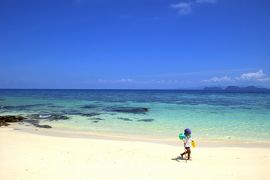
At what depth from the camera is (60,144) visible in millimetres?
12539

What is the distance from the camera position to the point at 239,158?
34.0ft

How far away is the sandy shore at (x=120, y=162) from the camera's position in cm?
806

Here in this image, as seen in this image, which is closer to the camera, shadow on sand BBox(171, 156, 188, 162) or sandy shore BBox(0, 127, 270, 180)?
sandy shore BBox(0, 127, 270, 180)

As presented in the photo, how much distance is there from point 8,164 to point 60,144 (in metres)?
3.82

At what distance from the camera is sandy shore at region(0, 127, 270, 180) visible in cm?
806

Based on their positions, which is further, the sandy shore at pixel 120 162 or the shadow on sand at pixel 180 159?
the shadow on sand at pixel 180 159

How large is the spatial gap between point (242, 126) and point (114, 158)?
1382 centimetres

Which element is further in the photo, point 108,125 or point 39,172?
point 108,125

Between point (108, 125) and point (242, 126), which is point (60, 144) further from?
point (242, 126)

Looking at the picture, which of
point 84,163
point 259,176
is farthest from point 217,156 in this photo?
point 84,163

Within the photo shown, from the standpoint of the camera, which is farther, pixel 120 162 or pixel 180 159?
pixel 180 159

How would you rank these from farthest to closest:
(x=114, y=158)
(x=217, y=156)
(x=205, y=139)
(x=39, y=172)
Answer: (x=205, y=139)
(x=217, y=156)
(x=114, y=158)
(x=39, y=172)

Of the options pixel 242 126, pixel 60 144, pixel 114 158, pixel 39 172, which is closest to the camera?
pixel 39 172

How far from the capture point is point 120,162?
9.48 meters
